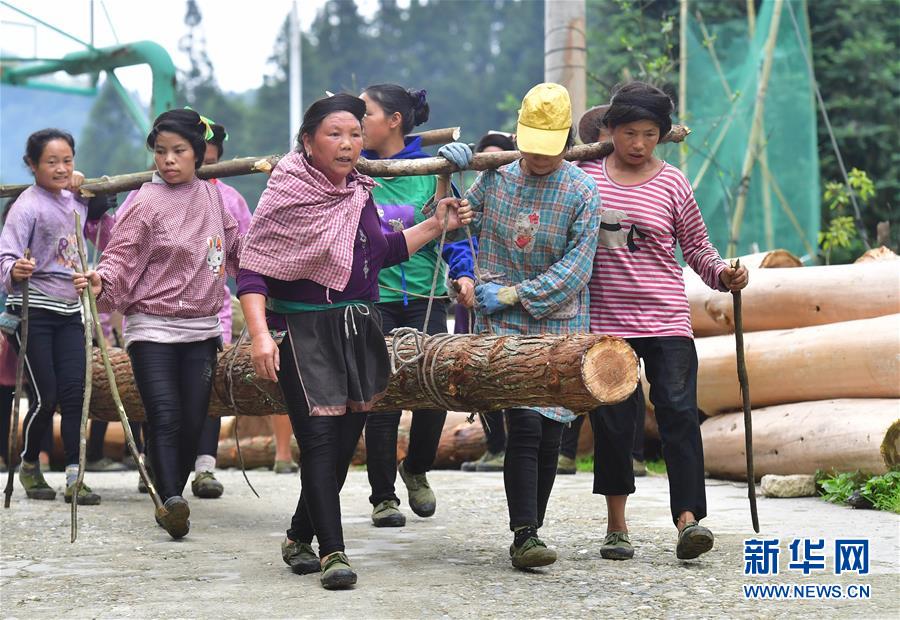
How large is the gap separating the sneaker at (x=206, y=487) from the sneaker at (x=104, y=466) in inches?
82.1

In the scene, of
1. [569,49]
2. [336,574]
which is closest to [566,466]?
[569,49]

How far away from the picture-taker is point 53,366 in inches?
294

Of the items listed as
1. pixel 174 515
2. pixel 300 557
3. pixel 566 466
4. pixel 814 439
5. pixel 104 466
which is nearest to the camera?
pixel 300 557

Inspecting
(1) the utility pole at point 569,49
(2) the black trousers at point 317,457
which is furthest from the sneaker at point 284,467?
(2) the black trousers at point 317,457

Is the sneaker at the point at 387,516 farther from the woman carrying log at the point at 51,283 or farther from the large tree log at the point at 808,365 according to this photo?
the large tree log at the point at 808,365

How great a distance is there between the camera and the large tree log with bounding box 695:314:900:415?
7082 mm

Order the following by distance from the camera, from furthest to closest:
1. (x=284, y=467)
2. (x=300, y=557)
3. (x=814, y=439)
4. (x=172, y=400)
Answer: (x=284, y=467)
(x=814, y=439)
(x=172, y=400)
(x=300, y=557)

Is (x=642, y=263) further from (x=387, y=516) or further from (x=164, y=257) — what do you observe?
(x=164, y=257)

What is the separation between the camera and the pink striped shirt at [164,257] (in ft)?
20.2

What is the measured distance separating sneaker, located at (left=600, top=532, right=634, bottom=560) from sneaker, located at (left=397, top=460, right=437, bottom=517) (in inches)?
53.9

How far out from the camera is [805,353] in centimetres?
752

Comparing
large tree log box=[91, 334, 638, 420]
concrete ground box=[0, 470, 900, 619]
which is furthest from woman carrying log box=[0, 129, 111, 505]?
large tree log box=[91, 334, 638, 420]

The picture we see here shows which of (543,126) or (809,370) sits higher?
(543,126)

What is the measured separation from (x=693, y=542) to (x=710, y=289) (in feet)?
12.0
